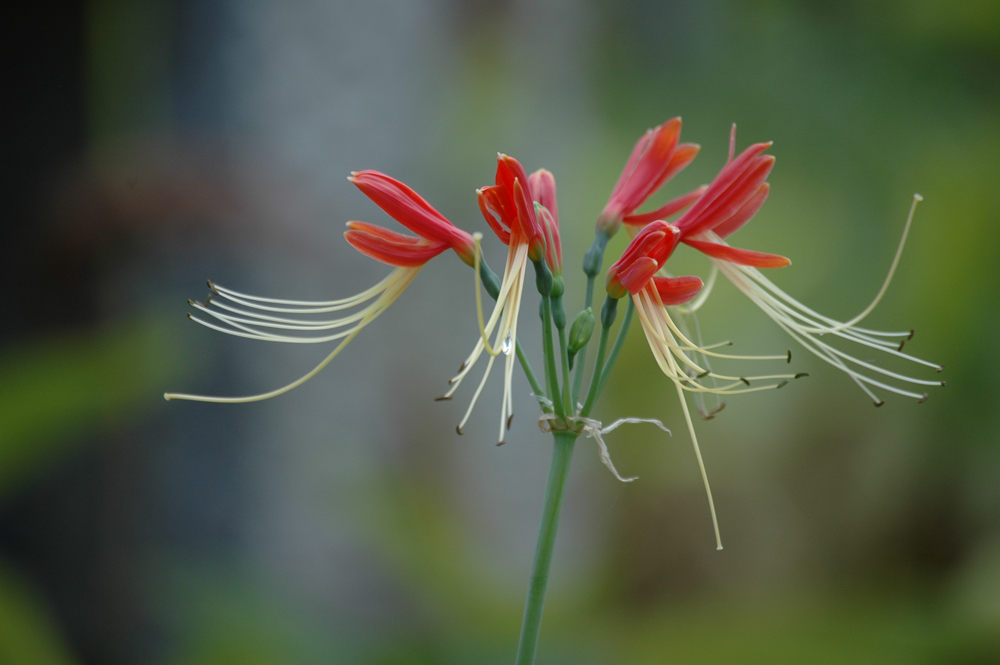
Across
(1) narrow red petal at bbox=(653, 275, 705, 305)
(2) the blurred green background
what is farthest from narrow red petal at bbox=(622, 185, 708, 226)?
(2) the blurred green background

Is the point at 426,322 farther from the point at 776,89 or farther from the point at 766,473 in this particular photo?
the point at 776,89

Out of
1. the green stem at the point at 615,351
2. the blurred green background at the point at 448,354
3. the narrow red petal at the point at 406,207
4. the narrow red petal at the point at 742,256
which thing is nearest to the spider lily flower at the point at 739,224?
the narrow red petal at the point at 742,256

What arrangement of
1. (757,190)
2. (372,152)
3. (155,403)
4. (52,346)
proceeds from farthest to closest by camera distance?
(372,152) → (155,403) → (52,346) → (757,190)

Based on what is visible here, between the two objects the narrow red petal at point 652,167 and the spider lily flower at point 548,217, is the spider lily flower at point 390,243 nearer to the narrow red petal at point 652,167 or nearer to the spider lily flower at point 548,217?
the spider lily flower at point 548,217

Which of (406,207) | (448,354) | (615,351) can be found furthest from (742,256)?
(448,354)

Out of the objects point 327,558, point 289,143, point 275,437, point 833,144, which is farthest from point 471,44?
point 327,558
